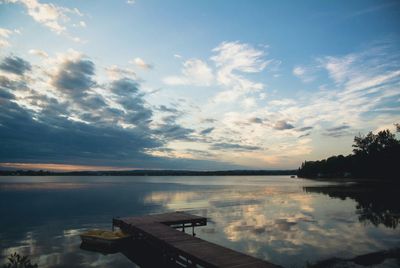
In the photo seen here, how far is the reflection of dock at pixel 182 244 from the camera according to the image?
13609 mm

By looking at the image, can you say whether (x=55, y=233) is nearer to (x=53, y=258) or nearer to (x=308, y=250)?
(x=53, y=258)

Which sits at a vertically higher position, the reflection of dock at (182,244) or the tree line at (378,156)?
the tree line at (378,156)

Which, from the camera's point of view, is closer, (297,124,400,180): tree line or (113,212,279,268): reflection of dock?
(113,212,279,268): reflection of dock

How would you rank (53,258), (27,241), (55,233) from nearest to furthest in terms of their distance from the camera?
(53,258)
(27,241)
(55,233)

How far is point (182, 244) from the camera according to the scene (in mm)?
17281

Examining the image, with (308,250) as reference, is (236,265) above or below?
above

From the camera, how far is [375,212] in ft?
116

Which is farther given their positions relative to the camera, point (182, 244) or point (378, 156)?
point (378, 156)

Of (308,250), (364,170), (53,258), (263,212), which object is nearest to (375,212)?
(263,212)

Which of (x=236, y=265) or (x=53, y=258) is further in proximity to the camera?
(x=53, y=258)

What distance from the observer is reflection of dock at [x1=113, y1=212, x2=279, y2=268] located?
13609 mm

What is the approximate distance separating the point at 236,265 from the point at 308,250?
9374 millimetres

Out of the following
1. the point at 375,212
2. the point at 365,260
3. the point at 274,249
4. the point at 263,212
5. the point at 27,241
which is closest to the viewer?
the point at 365,260

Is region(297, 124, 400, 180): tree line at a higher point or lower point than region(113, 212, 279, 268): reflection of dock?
higher
